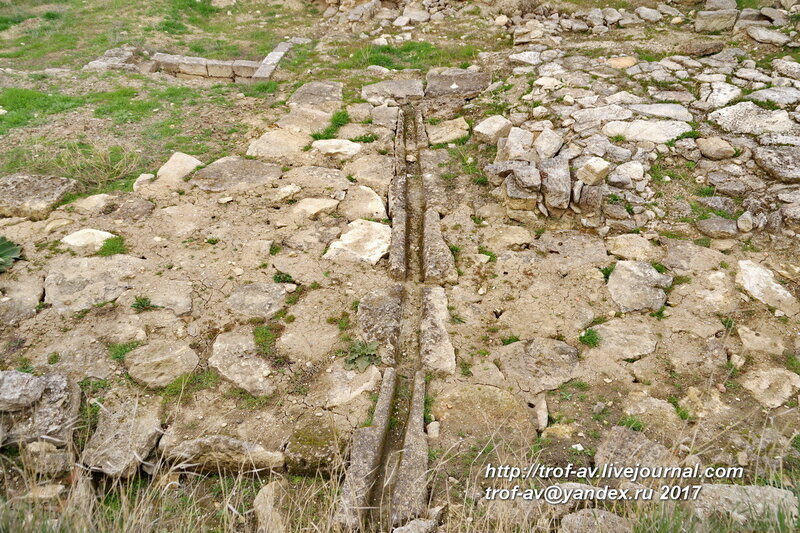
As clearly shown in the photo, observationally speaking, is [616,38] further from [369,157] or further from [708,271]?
[708,271]

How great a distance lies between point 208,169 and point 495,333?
371 cm

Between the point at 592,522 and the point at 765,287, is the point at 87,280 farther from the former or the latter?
the point at 765,287

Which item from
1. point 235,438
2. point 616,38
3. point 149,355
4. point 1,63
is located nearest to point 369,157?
point 149,355

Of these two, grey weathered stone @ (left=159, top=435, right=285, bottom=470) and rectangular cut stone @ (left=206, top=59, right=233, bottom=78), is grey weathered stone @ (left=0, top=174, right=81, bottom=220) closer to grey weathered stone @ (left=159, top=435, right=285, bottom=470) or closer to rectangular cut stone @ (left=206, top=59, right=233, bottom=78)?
grey weathered stone @ (left=159, top=435, right=285, bottom=470)

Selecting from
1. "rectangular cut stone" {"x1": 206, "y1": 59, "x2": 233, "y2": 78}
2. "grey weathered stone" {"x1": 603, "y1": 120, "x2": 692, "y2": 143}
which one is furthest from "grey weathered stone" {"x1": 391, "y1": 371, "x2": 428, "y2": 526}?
"rectangular cut stone" {"x1": 206, "y1": 59, "x2": 233, "y2": 78}

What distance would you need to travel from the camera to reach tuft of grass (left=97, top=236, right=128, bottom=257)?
4.38 m

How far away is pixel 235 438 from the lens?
10.1 feet

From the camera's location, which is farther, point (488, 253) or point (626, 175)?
point (626, 175)

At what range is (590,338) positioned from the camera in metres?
3.68

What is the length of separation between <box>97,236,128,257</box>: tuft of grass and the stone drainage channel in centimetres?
240

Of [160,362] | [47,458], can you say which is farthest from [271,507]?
[160,362]

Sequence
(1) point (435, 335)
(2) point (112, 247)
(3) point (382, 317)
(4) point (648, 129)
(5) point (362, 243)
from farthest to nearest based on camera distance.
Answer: (4) point (648, 129) → (5) point (362, 243) → (2) point (112, 247) → (3) point (382, 317) → (1) point (435, 335)

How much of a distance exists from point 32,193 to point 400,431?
14.5 ft

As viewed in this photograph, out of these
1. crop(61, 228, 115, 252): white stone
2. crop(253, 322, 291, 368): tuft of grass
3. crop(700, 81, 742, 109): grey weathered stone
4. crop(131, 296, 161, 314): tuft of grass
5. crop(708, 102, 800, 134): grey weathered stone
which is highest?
crop(700, 81, 742, 109): grey weathered stone
